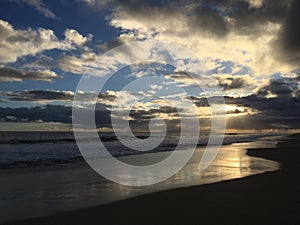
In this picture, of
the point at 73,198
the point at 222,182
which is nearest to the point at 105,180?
the point at 73,198

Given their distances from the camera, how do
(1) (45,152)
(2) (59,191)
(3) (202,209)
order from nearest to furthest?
(3) (202,209), (2) (59,191), (1) (45,152)

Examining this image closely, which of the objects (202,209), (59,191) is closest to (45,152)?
(59,191)

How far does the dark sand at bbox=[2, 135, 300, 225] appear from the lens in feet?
19.9

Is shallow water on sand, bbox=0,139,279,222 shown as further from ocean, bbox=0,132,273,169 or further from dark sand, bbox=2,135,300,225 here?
ocean, bbox=0,132,273,169

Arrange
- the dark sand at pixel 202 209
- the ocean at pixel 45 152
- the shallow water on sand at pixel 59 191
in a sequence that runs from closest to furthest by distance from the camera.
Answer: the dark sand at pixel 202 209 < the shallow water on sand at pixel 59 191 < the ocean at pixel 45 152

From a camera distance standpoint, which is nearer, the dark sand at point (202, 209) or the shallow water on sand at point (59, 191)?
the dark sand at point (202, 209)

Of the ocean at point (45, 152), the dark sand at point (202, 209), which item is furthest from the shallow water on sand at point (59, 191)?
the ocean at point (45, 152)

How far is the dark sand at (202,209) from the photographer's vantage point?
6062 millimetres

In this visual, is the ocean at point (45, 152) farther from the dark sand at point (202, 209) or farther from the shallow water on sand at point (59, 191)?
the dark sand at point (202, 209)

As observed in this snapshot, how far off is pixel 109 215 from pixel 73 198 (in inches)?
83.0

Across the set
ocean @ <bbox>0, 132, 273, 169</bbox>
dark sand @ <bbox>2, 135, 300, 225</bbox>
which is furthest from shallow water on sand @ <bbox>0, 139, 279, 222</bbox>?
ocean @ <bbox>0, 132, 273, 169</bbox>

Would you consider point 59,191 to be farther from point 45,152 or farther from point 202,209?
point 45,152

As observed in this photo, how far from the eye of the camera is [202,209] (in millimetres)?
6883

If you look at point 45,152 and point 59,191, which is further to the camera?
point 45,152
